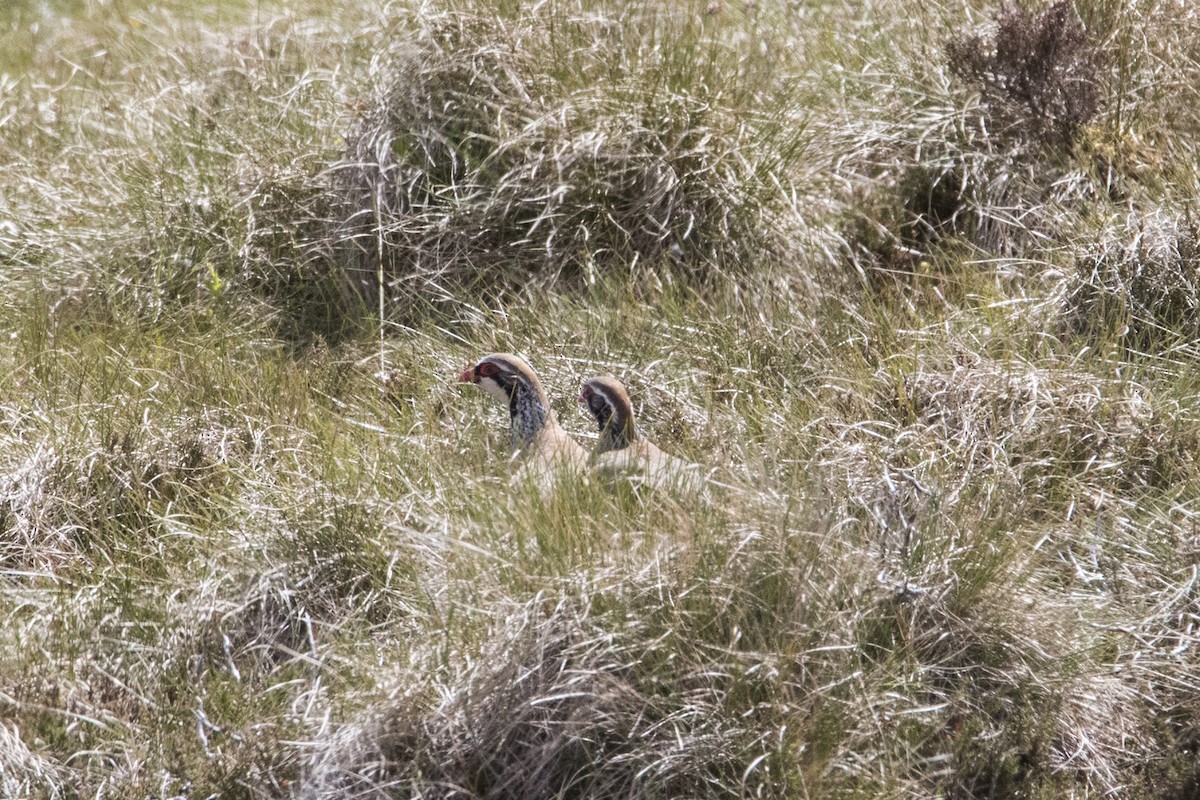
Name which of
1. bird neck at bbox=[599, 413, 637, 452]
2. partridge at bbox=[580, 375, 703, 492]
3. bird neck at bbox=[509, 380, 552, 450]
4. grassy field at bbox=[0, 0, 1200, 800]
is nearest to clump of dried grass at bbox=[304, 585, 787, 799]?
grassy field at bbox=[0, 0, 1200, 800]

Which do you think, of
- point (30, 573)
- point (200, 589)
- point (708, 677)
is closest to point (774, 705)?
point (708, 677)

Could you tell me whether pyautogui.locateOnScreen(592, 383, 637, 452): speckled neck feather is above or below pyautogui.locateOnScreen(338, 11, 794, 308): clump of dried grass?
below

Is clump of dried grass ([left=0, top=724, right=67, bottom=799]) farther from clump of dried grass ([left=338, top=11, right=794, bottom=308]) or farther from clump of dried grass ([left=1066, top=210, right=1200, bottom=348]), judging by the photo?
clump of dried grass ([left=1066, top=210, right=1200, bottom=348])

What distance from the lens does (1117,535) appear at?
4.36 meters

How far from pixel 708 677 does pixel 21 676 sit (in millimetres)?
1766

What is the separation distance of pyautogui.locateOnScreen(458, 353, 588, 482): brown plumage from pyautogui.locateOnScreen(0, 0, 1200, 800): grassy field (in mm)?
160

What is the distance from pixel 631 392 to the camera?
5.09m

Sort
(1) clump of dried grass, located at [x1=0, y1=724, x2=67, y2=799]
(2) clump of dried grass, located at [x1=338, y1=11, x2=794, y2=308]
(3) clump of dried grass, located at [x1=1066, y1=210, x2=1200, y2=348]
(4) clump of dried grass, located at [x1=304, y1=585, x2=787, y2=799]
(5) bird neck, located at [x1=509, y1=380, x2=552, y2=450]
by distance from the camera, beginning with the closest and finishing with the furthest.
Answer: (4) clump of dried grass, located at [x1=304, y1=585, x2=787, y2=799], (1) clump of dried grass, located at [x1=0, y1=724, x2=67, y2=799], (5) bird neck, located at [x1=509, y1=380, x2=552, y2=450], (3) clump of dried grass, located at [x1=1066, y1=210, x2=1200, y2=348], (2) clump of dried grass, located at [x1=338, y1=11, x2=794, y2=308]

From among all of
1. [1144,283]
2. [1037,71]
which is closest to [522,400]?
[1144,283]

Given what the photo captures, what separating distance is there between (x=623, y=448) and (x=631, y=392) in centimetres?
52

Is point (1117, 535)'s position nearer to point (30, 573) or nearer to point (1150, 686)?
point (1150, 686)

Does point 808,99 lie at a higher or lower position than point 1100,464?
higher

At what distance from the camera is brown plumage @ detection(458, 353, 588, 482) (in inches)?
185

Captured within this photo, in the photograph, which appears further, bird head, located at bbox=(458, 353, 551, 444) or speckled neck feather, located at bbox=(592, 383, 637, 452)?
bird head, located at bbox=(458, 353, 551, 444)
